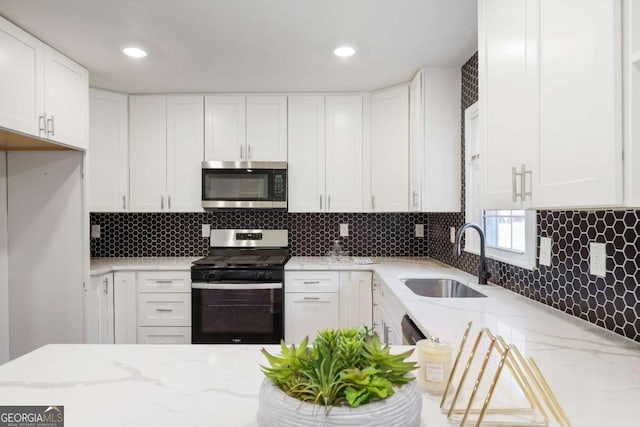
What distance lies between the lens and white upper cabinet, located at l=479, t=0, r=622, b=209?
2.53 feet

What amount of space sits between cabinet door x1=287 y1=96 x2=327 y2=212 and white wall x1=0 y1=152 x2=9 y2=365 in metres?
2.07

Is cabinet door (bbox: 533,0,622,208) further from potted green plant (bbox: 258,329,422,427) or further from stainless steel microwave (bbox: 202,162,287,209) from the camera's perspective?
stainless steel microwave (bbox: 202,162,287,209)

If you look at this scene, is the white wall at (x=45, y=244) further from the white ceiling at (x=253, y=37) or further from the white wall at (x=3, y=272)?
the white ceiling at (x=253, y=37)

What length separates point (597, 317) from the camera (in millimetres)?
1273

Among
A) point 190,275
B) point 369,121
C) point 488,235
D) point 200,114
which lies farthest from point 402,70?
point 190,275

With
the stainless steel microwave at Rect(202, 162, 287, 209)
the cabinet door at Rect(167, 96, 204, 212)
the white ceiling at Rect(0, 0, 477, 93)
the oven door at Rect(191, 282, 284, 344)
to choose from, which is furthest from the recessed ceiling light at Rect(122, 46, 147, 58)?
the oven door at Rect(191, 282, 284, 344)

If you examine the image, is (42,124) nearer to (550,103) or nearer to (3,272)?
(3,272)

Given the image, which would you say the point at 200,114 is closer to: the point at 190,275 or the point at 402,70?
the point at 190,275

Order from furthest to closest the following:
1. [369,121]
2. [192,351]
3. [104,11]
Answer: [369,121]
[104,11]
[192,351]

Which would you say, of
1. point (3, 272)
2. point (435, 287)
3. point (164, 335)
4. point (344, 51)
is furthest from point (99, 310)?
point (344, 51)

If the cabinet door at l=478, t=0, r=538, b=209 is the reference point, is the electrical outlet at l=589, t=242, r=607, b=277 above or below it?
below

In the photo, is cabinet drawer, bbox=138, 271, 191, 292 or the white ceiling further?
cabinet drawer, bbox=138, 271, 191, 292

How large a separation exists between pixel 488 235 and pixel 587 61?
62.7 inches

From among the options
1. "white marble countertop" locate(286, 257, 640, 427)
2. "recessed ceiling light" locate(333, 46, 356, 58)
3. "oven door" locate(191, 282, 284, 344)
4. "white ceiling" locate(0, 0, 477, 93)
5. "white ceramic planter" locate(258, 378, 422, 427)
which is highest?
"white ceiling" locate(0, 0, 477, 93)
